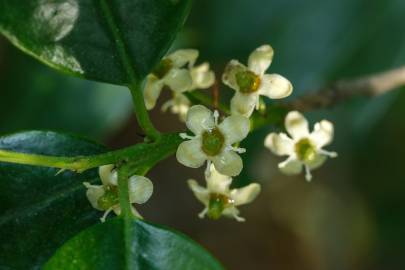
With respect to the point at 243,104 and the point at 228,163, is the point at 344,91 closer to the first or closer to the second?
the point at 243,104

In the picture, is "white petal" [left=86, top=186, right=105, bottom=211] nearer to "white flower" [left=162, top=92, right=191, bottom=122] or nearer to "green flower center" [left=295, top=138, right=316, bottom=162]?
"white flower" [left=162, top=92, right=191, bottom=122]

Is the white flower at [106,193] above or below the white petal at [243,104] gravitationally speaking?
below

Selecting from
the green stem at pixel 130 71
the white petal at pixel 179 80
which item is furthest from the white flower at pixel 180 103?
the green stem at pixel 130 71

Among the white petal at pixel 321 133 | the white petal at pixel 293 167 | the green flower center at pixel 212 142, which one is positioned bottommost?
the green flower center at pixel 212 142

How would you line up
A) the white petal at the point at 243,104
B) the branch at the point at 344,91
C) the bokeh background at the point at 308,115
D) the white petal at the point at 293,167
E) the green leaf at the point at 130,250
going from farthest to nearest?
1. the bokeh background at the point at 308,115
2. the branch at the point at 344,91
3. the white petal at the point at 293,167
4. the white petal at the point at 243,104
5. the green leaf at the point at 130,250

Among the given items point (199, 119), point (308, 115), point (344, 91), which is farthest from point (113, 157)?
point (308, 115)

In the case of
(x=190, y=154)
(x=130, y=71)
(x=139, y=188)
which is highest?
(x=130, y=71)

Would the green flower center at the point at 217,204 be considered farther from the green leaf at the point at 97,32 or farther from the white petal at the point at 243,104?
the green leaf at the point at 97,32
